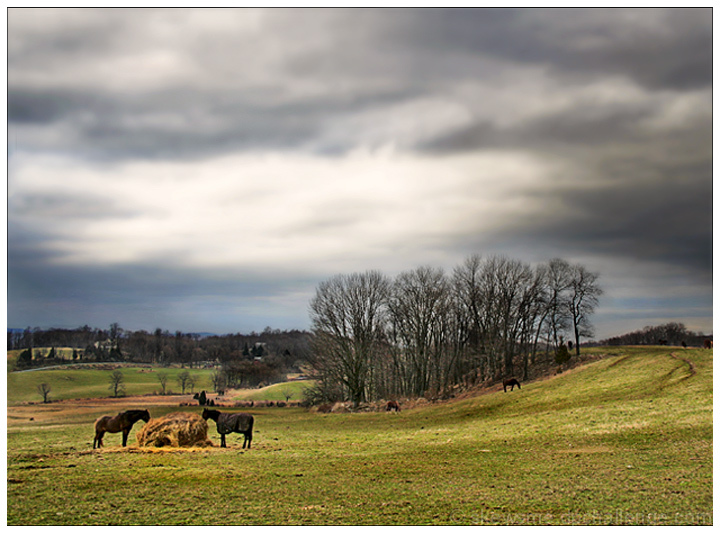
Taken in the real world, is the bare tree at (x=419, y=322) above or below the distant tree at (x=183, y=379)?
above

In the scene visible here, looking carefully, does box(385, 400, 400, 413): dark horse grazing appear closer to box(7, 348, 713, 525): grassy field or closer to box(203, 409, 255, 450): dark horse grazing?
box(7, 348, 713, 525): grassy field

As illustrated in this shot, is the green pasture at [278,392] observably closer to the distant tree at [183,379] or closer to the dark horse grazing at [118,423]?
the distant tree at [183,379]

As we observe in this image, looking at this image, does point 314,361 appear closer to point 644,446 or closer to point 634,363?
point 634,363

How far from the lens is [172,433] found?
663 inches

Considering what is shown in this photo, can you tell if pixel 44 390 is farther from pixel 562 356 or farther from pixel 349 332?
pixel 562 356

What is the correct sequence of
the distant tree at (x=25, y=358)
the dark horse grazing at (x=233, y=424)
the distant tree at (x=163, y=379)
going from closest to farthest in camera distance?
the dark horse grazing at (x=233, y=424)
the distant tree at (x=25, y=358)
the distant tree at (x=163, y=379)

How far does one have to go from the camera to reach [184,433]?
664 inches

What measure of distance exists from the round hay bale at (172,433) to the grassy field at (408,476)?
51cm

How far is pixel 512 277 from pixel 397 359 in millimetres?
16537

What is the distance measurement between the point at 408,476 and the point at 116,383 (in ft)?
204

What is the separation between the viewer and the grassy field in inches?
416

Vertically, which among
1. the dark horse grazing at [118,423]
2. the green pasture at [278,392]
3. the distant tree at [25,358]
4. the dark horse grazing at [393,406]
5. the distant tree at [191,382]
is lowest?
the green pasture at [278,392]

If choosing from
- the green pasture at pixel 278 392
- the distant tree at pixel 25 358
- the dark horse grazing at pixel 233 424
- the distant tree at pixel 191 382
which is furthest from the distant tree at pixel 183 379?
the dark horse grazing at pixel 233 424

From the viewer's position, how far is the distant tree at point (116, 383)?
6259 cm
